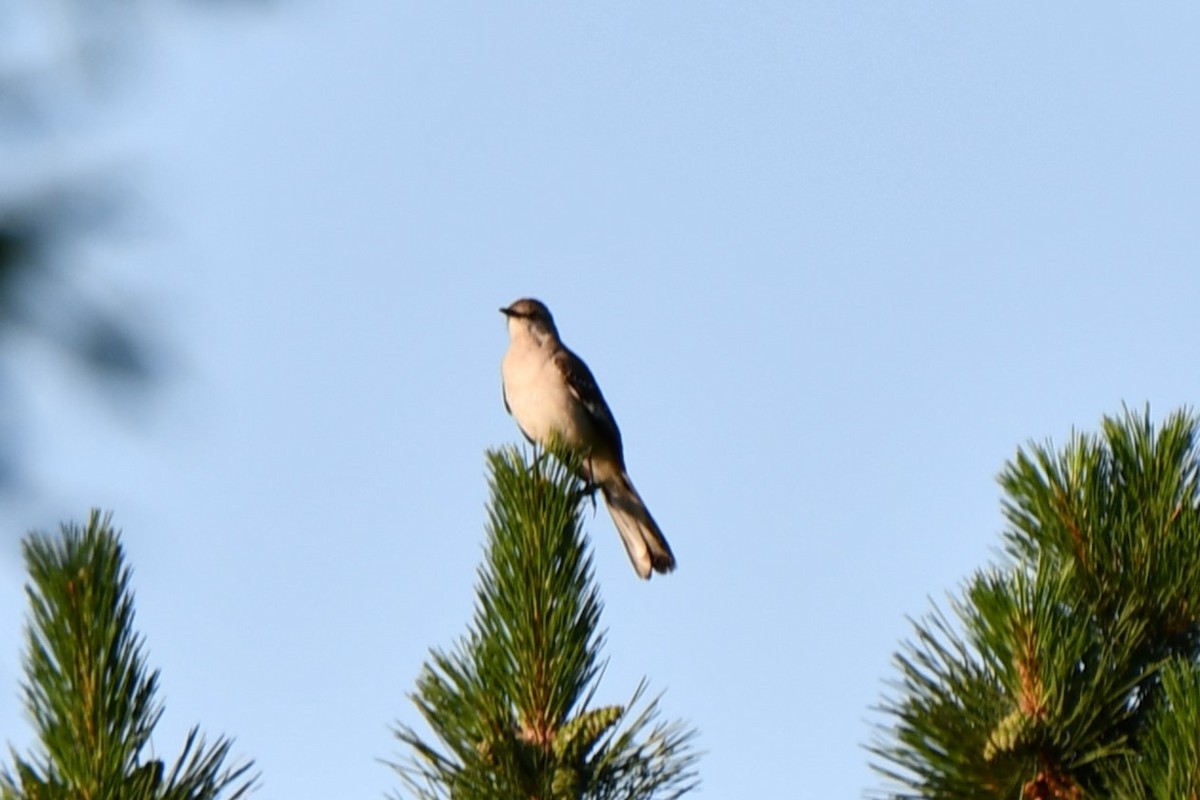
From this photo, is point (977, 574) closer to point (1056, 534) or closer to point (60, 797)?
point (1056, 534)

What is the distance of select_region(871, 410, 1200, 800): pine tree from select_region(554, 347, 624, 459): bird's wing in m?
6.27

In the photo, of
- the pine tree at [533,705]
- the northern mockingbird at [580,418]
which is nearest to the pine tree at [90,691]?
the pine tree at [533,705]

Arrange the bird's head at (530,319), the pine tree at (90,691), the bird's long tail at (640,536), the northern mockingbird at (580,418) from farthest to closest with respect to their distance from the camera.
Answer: the bird's head at (530,319) → the northern mockingbird at (580,418) → the bird's long tail at (640,536) → the pine tree at (90,691)

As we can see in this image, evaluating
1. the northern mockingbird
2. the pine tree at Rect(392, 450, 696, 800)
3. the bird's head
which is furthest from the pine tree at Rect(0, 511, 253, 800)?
the bird's head

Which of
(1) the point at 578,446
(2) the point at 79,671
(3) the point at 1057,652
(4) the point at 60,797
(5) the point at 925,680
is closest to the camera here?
(4) the point at 60,797

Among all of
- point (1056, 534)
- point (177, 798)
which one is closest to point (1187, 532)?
point (1056, 534)

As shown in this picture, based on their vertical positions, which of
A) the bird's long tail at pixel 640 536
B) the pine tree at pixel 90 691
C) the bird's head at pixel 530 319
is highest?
the bird's head at pixel 530 319

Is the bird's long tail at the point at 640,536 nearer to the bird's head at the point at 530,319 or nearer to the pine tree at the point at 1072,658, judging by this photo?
the bird's head at the point at 530,319

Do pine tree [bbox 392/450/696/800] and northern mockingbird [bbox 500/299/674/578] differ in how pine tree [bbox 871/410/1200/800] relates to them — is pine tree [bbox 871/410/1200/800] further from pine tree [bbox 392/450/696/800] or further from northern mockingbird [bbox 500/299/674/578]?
northern mockingbird [bbox 500/299/674/578]

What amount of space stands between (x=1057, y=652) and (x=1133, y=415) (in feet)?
2.97

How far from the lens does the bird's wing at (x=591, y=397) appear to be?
9.73 meters

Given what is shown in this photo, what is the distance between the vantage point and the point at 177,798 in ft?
8.48

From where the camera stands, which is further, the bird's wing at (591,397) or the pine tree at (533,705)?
the bird's wing at (591,397)

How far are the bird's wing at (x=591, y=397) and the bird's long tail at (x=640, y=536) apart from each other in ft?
1.98
